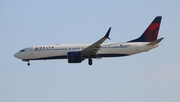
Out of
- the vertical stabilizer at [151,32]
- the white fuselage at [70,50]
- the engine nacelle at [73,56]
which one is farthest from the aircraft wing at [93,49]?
the vertical stabilizer at [151,32]

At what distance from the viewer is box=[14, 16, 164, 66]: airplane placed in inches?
2808

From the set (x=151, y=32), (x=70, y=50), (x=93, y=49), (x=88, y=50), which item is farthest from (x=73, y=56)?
(x=151, y=32)

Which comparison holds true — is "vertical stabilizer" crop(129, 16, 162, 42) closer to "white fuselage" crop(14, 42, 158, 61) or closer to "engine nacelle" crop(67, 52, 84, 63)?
"white fuselage" crop(14, 42, 158, 61)

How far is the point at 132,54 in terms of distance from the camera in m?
72.4

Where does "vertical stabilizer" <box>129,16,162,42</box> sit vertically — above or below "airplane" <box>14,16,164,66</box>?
above

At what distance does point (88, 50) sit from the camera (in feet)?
233

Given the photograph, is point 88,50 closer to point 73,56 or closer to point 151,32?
point 73,56

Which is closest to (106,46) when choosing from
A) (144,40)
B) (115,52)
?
(115,52)

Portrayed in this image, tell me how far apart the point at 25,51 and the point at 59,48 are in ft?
17.5

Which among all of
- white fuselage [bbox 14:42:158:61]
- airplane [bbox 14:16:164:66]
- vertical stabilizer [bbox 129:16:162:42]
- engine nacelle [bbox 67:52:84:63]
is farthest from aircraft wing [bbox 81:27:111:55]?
vertical stabilizer [bbox 129:16:162:42]

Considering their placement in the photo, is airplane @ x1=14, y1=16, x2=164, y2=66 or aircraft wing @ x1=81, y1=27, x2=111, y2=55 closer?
aircraft wing @ x1=81, y1=27, x2=111, y2=55

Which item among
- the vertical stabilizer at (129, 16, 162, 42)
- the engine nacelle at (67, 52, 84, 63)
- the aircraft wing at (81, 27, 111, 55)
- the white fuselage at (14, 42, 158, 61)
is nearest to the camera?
the aircraft wing at (81, 27, 111, 55)

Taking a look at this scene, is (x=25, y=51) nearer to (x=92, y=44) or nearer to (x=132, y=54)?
(x=92, y=44)

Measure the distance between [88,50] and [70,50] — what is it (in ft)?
10.1
